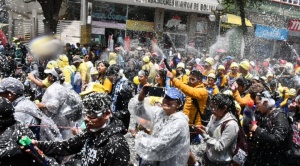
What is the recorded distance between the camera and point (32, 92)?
718 cm

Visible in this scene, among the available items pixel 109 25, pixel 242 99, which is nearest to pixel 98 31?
pixel 109 25

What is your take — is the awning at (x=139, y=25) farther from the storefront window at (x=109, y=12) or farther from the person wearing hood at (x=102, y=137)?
the person wearing hood at (x=102, y=137)

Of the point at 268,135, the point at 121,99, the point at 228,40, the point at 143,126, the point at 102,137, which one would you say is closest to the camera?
the point at 102,137

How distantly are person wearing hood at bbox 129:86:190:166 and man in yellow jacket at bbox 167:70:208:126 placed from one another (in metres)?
1.74

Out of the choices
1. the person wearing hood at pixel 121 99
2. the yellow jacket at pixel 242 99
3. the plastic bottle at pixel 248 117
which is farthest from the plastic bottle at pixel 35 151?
the yellow jacket at pixel 242 99

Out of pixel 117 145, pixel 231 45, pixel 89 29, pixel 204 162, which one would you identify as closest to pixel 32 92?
pixel 204 162

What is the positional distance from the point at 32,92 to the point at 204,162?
434 centimetres

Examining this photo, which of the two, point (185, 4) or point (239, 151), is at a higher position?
point (185, 4)

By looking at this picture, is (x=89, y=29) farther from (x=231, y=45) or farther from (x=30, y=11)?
(x=231, y=45)

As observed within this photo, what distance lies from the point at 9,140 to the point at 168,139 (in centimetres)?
127

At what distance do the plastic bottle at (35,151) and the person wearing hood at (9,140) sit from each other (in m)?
0.09

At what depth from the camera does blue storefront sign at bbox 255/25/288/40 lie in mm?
28031

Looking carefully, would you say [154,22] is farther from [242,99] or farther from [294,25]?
[242,99]

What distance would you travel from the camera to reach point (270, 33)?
28.7 m
